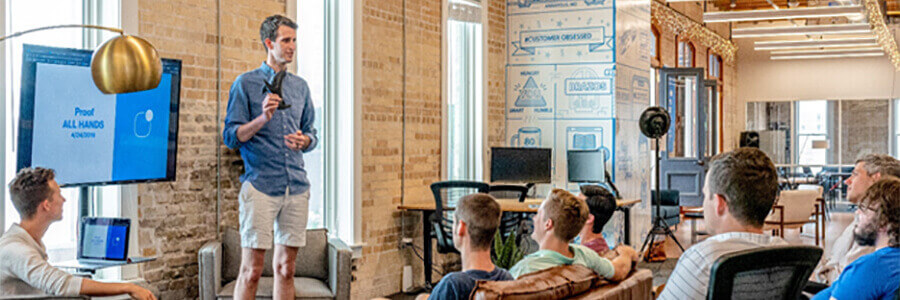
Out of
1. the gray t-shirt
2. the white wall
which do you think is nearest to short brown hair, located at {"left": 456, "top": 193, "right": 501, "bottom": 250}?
the gray t-shirt

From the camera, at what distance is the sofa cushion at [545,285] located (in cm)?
279

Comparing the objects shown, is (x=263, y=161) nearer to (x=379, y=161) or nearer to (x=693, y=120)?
(x=379, y=161)

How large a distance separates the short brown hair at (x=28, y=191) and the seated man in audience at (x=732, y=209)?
8.58ft

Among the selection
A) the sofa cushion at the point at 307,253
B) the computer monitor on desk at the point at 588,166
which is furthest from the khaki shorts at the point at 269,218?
the computer monitor on desk at the point at 588,166

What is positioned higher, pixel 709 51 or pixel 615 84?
pixel 709 51

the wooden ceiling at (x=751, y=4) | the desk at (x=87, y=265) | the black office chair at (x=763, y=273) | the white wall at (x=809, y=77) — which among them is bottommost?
the desk at (x=87, y=265)

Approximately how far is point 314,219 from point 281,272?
6.33 feet

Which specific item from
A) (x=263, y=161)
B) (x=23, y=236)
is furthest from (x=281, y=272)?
(x=23, y=236)

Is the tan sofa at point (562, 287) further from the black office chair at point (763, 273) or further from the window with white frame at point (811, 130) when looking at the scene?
the window with white frame at point (811, 130)

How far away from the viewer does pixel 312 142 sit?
5.35 m

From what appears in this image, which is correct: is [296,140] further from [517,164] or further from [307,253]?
[517,164]

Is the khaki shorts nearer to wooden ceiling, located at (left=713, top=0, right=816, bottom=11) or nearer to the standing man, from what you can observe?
the standing man

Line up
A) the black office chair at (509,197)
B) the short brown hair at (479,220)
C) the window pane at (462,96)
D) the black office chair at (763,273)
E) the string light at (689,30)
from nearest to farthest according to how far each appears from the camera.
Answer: the black office chair at (763,273) < the short brown hair at (479,220) < the black office chair at (509,197) < the window pane at (462,96) < the string light at (689,30)

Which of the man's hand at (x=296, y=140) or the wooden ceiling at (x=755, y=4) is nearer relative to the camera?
the man's hand at (x=296, y=140)
